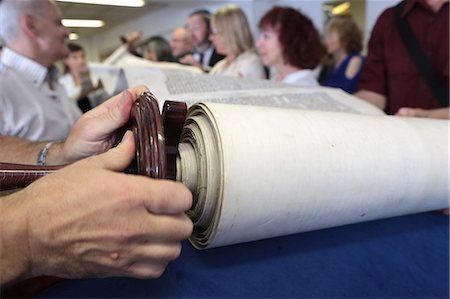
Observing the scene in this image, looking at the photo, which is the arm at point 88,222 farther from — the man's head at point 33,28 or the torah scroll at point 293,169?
Answer: the man's head at point 33,28

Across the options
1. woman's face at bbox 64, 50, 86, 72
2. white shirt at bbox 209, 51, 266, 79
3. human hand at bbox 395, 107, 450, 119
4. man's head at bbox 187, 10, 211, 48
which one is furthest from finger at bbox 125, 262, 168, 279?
woman's face at bbox 64, 50, 86, 72

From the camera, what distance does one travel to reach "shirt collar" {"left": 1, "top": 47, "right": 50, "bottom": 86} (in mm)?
923

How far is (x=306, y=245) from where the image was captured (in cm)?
46

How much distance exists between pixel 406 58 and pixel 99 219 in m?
0.97

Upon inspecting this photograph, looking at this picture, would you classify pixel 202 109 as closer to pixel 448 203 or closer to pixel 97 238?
pixel 97 238

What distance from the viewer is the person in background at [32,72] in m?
0.80

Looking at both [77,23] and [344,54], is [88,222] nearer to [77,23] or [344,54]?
[344,54]

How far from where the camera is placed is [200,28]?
6.73ft

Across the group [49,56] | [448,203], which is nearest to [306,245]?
[448,203]

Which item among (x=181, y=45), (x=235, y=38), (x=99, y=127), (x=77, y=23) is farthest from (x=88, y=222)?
(x=181, y=45)

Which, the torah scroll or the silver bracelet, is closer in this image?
the torah scroll

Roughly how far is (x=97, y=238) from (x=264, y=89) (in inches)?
19.0

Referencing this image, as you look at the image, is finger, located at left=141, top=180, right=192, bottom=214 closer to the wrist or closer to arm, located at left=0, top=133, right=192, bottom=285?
arm, located at left=0, top=133, right=192, bottom=285

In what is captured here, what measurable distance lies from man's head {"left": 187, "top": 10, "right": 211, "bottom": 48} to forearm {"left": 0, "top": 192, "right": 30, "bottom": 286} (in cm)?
197
